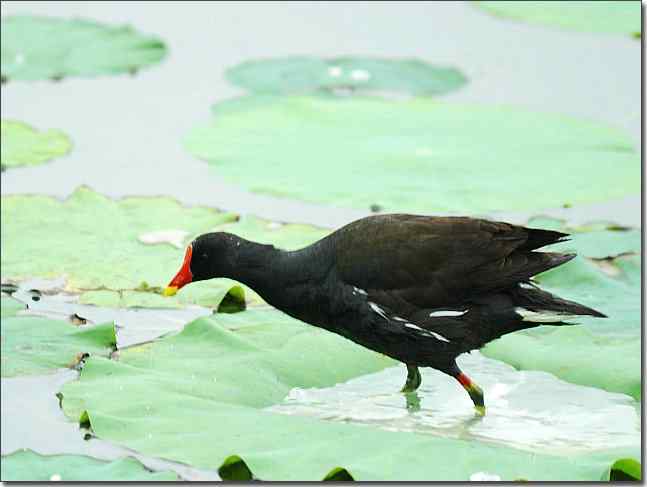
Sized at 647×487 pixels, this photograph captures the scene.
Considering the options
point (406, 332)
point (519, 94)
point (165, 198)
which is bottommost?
point (406, 332)

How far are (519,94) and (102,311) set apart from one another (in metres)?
3.44

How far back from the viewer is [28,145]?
23.2ft

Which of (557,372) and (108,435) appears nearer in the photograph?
(108,435)

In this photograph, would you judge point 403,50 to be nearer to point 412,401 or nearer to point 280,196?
point 280,196

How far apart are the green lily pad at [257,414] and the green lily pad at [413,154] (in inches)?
55.3

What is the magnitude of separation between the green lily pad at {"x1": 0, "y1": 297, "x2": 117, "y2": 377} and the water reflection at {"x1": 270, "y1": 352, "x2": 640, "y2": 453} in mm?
694

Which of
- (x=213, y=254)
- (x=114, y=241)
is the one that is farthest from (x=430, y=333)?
(x=114, y=241)

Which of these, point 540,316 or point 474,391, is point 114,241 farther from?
point 540,316

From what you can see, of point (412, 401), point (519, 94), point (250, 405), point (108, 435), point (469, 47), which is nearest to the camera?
point (108, 435)

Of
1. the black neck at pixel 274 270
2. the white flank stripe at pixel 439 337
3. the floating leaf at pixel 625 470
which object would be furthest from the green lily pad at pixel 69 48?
the floating leaf at pixel 625 470

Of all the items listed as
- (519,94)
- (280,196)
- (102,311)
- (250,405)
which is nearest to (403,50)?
(519,94)

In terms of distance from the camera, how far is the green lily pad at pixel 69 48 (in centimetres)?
818

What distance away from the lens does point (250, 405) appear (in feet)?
15.2

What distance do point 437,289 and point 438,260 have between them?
0.31 feet
